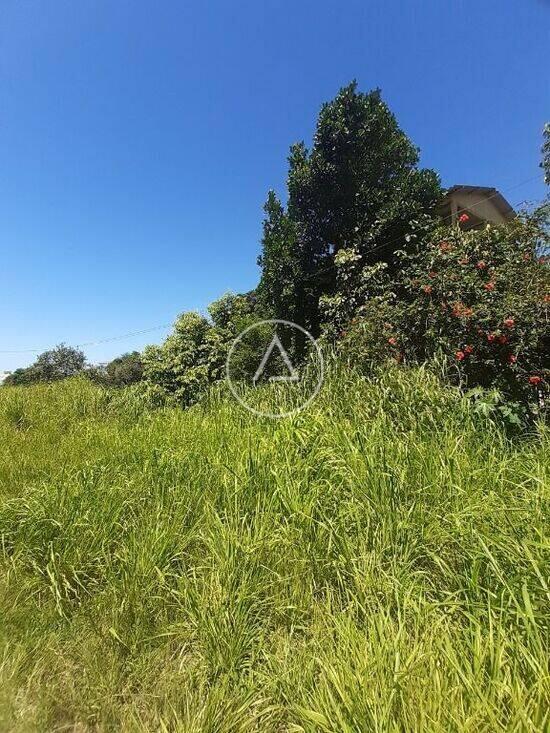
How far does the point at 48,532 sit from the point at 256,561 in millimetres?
1519

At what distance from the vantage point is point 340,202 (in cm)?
905

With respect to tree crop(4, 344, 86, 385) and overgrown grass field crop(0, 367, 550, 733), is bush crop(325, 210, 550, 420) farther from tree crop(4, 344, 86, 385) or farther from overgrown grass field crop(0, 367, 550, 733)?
tree crop(4, 344, 86, 385)

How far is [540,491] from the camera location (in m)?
2.28

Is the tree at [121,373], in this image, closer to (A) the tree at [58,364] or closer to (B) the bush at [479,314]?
(A) the tree at [58,364]

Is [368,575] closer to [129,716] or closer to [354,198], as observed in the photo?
[129,716]

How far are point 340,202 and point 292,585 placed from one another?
859 centimetres

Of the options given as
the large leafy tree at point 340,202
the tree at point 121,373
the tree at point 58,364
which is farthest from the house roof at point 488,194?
the tree at point 58,364

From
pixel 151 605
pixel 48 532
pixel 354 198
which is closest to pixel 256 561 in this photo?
pixel 151 605

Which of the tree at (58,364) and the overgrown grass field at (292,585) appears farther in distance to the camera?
the tree at (58,364)

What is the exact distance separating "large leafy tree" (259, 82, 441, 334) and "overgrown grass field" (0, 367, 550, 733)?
5.97 m

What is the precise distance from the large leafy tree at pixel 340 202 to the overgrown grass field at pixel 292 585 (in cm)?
597

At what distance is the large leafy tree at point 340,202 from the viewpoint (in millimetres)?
8609

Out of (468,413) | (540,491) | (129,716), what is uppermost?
(468,413)

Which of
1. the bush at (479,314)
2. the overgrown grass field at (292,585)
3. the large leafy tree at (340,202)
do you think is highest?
the large leafy tree at (340,202)
